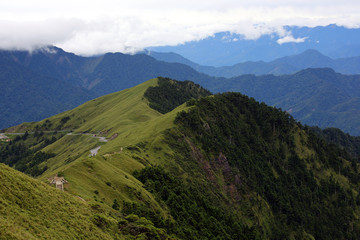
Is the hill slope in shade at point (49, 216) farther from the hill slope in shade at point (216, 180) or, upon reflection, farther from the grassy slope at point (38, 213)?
the hill slope in shade at point (216, 180)

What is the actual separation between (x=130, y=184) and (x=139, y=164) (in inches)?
986

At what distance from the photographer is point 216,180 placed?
134375 millimetres

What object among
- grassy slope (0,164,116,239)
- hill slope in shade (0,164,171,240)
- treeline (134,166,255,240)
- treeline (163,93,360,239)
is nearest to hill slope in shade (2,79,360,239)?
treeline (134,166,255,240)

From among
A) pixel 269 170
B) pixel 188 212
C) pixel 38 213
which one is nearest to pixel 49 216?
pixel 38 213

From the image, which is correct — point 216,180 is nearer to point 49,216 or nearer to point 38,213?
point 49,216

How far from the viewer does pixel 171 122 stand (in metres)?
147

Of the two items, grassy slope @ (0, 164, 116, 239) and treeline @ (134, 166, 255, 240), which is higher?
grassy slope @ (0, 164, 116, 239)

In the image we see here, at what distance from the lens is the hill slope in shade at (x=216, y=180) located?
74750 mm

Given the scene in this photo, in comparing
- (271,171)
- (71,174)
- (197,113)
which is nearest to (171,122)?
(197,113)

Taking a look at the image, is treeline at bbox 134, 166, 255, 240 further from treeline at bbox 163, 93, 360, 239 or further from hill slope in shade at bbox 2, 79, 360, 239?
treeline at bbox 163, 93, 360, 239

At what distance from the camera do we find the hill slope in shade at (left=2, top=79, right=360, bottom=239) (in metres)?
74.8

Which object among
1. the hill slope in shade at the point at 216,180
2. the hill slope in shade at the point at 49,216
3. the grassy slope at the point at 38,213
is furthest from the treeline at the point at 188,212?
the grassy slope at the point at 38,213

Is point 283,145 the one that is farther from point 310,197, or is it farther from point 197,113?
point 197,113

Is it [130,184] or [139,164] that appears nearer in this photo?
[130,184]
